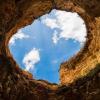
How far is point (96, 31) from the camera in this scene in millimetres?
17062

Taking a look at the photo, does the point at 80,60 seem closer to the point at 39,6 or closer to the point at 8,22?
the point at 39,6

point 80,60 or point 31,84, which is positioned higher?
point 80,60

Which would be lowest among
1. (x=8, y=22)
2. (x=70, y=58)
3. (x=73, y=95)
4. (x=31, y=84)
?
(x=73, y=95)

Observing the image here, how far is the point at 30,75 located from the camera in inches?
704

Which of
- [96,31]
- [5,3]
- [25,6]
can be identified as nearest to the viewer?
[5,3]

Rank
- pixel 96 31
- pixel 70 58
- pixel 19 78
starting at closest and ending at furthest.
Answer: pixel 19 78
pixel 96 31
pixel 70 58

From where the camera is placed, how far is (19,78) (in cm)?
1588

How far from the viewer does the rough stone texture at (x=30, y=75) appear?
563 inches

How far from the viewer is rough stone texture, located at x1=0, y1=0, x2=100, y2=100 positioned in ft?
46.9

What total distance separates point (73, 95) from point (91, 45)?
4.23 meters

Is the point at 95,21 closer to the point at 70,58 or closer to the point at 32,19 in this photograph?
the point at 32,19

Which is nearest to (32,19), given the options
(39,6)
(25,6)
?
(39,6)

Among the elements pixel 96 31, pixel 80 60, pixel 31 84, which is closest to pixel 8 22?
Answer: pixel 31 84

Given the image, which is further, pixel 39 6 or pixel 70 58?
pixel 70 58
